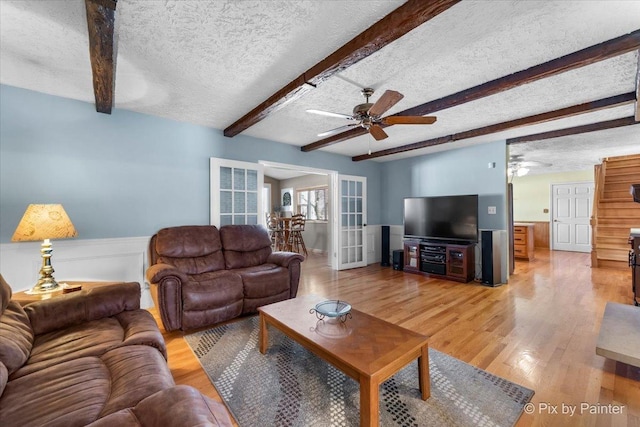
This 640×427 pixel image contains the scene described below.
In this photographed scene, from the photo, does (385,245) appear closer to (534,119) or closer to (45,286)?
(534,119)

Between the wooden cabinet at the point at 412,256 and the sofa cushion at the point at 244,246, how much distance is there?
2.77 meters

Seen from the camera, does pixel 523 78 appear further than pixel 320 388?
Yes

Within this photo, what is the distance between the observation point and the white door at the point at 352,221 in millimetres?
5432

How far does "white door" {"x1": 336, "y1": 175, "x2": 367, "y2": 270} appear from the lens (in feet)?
17.8

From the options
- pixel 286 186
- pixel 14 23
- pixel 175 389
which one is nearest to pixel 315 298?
pixel 175 389

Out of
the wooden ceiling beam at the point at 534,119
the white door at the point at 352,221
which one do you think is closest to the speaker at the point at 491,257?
the wooden ceiling beam at the point at 534,119

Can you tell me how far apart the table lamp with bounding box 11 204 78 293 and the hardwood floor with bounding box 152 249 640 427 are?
3.55 ft

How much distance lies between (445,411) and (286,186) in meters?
7.98

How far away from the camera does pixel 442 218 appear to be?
4746mm

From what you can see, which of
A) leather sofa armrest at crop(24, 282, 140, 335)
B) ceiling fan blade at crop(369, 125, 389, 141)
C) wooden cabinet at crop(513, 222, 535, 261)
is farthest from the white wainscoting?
wooden cabinet at crop(513, 222, 535, 261)

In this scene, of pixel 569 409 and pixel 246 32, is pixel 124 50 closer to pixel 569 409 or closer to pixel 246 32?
pixel 246 32

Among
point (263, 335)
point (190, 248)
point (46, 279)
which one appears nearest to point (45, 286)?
point (46, 279)

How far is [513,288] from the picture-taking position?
3.99 m

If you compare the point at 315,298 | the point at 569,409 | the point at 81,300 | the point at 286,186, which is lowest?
the point at 569,409
